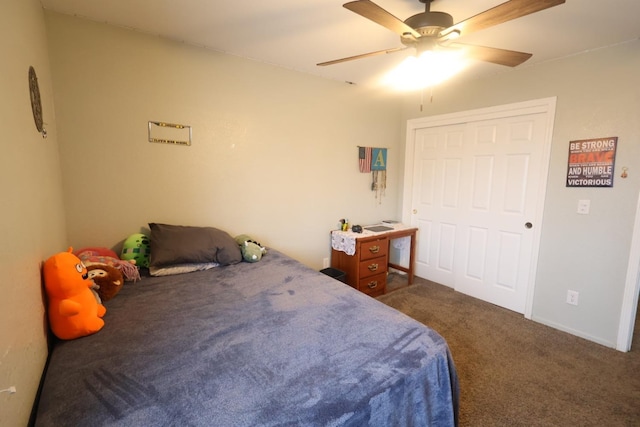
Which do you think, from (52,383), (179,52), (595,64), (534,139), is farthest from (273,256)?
(595,64)

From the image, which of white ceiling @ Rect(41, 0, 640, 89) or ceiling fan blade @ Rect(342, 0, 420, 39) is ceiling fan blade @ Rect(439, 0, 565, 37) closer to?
ceiling fan blade @ Rect(342, 0, 420, 39)

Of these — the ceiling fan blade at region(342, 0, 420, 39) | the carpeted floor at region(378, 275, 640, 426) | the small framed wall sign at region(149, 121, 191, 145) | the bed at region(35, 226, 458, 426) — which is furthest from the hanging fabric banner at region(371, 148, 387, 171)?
the bed at region(35, 226, 458, 426)

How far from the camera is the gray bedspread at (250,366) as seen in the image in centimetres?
90

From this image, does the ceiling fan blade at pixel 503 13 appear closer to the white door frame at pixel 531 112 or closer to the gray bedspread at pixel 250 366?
the gray bedspread at pixel 250 366

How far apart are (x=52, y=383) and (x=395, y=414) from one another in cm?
122

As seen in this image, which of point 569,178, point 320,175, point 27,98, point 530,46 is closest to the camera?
point 27,98

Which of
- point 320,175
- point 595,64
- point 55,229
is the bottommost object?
point 55,229

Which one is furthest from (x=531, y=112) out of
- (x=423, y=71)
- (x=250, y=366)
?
(x=250, y=366)

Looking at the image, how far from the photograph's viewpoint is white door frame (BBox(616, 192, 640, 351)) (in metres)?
2.18

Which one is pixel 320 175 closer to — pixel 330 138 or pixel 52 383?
pixel 330 138

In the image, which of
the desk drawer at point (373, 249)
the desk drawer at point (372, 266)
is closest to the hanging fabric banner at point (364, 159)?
the desk drawer at point (373, 249)

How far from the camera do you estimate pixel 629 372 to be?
2037 millimetres

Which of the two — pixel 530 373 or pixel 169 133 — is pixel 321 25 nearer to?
pixel 169 133

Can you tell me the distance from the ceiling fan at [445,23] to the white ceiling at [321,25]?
0.73ft
